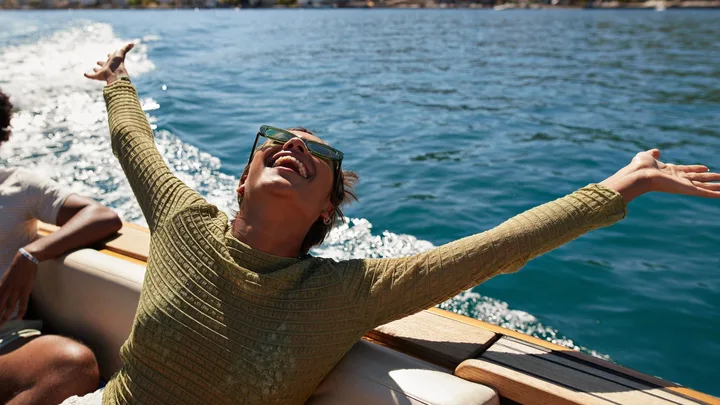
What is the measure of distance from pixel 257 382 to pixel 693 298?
3.19m

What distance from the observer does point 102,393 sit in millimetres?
1844

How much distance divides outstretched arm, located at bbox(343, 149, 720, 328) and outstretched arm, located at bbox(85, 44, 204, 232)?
56 cm

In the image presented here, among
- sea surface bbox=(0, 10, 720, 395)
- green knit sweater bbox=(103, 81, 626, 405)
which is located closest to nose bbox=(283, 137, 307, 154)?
green knit sweater bbox=(103, 81, 626, 405)

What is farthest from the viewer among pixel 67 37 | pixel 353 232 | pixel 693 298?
pixel 67 37

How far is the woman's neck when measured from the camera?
175 centimetres

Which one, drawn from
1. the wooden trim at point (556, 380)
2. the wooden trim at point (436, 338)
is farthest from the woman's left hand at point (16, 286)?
the wooden trim at point (556, 380)

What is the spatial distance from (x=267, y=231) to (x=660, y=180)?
1.04 metres

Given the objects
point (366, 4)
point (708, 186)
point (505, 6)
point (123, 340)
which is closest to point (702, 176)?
point (708, 186)

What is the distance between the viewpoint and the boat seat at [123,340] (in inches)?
63.4

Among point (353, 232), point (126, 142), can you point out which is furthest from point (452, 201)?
point (126, 142)

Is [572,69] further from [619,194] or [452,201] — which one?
[619,194]

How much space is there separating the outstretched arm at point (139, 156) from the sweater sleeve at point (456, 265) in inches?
22.3

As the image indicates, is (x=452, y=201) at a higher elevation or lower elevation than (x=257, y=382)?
lower

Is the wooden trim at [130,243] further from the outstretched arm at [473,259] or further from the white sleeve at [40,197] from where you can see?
the outstretched arm at [473,259]
